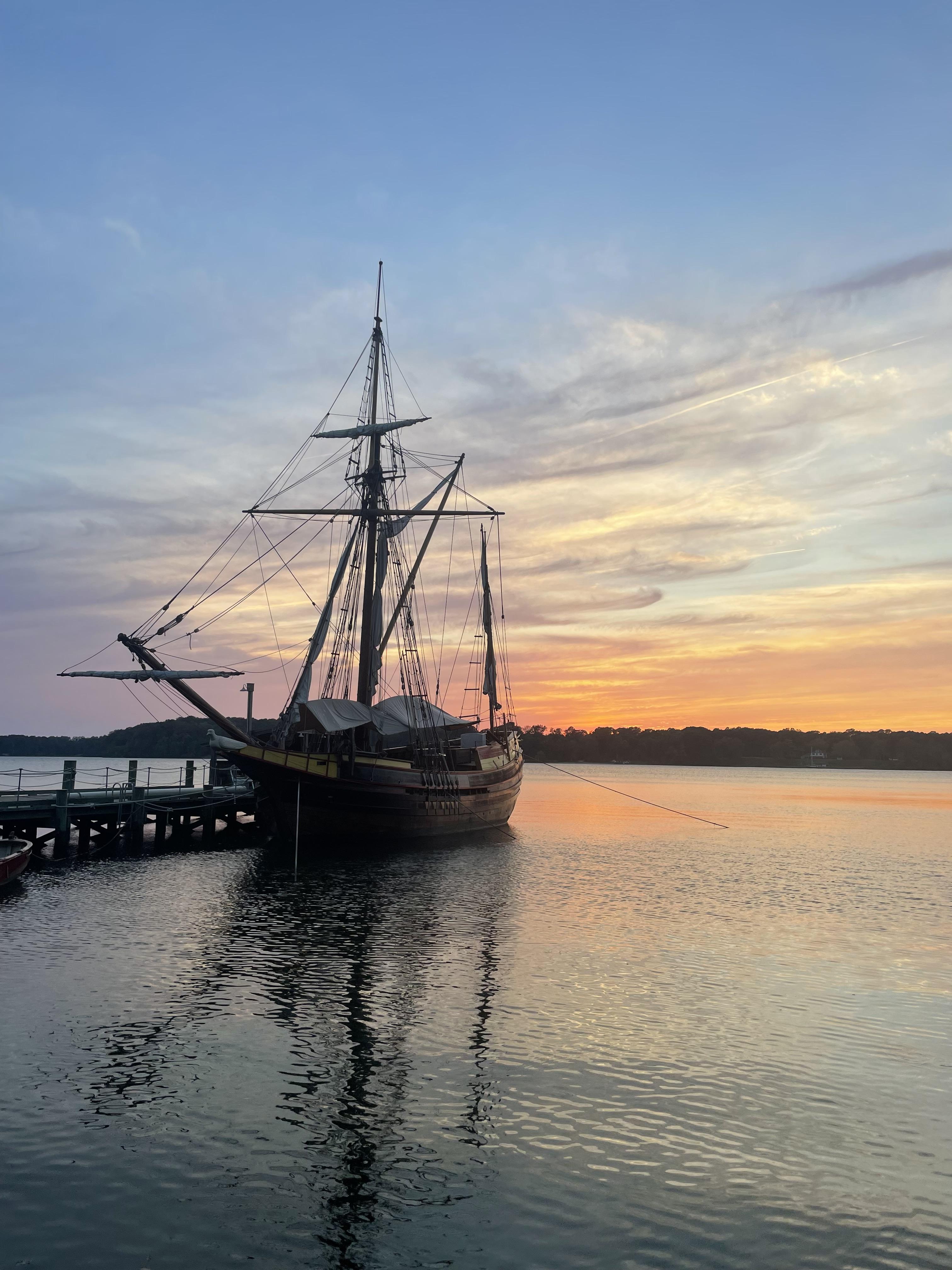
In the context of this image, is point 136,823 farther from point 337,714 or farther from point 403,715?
point 403,715

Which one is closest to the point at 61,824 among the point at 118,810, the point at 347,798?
the point at 118,810

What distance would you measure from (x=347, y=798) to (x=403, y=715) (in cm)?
968

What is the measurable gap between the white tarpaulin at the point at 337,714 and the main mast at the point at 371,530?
472 cm

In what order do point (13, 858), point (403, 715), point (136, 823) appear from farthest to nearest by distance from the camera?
point (403, 715) < point (136, 823) < point (13, 858)

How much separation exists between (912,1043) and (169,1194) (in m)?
13.8

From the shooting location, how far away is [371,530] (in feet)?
176

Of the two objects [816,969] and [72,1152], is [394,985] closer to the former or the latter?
[72,1152]

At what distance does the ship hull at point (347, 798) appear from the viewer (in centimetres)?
4266

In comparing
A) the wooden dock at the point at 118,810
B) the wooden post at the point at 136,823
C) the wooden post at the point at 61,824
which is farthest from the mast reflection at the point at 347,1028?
the wooden post at the point at 136,823

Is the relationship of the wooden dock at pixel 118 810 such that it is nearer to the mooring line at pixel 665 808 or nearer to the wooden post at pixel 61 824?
the wooden post at pixel 61 824

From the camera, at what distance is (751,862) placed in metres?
49.8

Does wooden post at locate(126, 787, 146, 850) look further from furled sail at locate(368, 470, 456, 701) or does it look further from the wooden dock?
furled sail at locate(368, 470, 456, 701)

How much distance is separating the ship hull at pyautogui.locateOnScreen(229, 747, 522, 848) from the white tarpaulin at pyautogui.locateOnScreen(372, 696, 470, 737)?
139 inches

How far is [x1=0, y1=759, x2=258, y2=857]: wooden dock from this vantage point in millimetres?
39781
